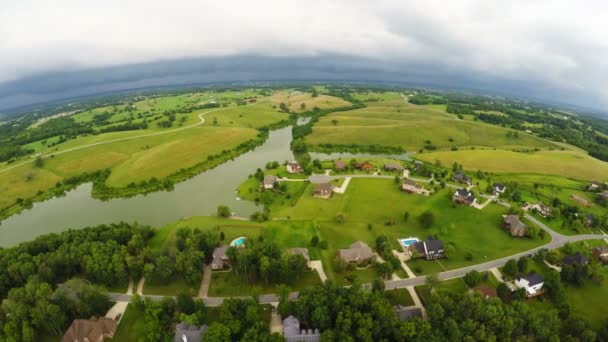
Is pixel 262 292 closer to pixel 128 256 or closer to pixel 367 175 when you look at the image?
pixel 128 256

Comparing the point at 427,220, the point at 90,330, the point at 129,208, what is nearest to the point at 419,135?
the point at 427,220

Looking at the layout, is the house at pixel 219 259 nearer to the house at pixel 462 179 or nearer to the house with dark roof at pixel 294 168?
the house with dark roof at pixel 294 168

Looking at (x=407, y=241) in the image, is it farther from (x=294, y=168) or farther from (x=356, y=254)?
(x=294, y=168)

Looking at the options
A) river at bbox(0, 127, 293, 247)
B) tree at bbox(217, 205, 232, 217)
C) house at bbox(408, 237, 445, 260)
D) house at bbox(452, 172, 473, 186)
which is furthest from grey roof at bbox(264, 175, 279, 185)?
house at bbox(452, 172, 473, 186)

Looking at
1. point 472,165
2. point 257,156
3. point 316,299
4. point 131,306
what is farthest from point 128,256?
point 472,165

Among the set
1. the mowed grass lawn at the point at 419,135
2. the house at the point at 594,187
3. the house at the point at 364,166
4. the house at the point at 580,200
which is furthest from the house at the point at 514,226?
the mowed grass lawn at the point at 419,135
